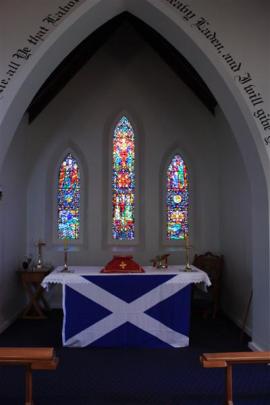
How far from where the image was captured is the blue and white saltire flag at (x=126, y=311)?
5293 millimetres

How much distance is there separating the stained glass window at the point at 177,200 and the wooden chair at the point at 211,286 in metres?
0.65

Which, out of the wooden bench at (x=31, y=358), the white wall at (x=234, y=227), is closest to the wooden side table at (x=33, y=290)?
the white wall at (x=234, y=227)

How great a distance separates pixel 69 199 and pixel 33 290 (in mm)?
1788

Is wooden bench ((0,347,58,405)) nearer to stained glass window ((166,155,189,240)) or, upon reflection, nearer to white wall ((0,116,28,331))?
white wall ((0,116,28,331))

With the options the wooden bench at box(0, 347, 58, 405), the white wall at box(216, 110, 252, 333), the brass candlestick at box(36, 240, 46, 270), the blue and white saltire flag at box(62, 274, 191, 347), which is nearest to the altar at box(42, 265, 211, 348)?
the blue and white saltire flag at box(62, 274, 191, 347)

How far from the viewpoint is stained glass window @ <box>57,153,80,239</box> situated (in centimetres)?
786

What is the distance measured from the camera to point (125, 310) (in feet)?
17.4

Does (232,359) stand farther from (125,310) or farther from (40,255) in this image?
(40,255)

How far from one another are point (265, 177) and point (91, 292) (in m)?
2.56

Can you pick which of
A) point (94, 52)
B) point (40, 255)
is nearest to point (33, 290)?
point (40, 255)

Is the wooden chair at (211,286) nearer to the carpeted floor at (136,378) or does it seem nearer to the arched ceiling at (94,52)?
Answer: the carpeted floor at (136,378)

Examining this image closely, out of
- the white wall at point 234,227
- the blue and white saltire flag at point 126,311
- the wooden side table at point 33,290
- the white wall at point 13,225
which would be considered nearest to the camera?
the blue and white saltire flag at point 126,311

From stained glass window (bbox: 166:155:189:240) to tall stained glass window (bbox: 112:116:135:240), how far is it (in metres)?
0.70

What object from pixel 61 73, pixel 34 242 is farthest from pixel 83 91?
pixel 34 242
